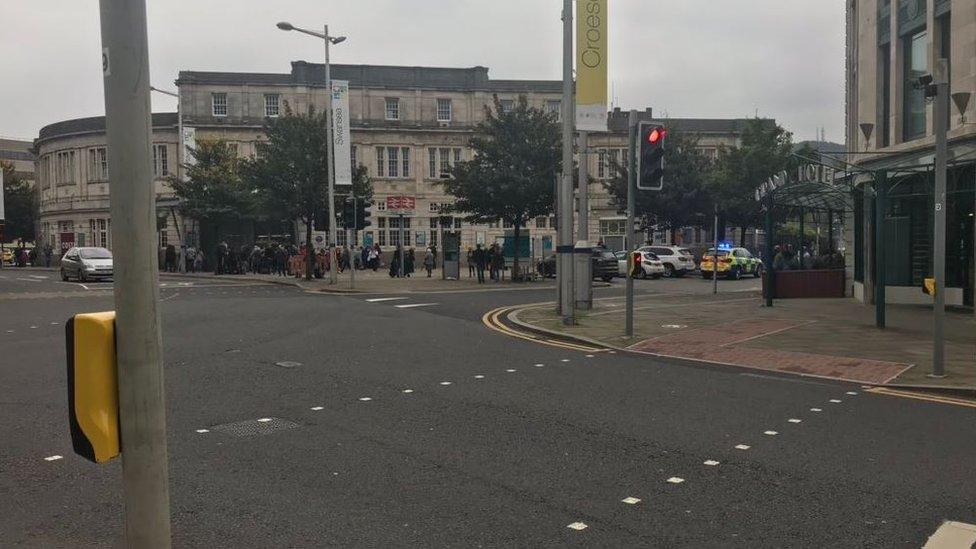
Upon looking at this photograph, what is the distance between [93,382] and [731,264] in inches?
1488

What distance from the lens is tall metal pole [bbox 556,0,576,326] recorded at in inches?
595

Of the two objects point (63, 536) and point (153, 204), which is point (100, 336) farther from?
point (63, 536)

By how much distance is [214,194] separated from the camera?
137 feet

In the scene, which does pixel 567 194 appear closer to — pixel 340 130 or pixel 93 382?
pixel 93 382

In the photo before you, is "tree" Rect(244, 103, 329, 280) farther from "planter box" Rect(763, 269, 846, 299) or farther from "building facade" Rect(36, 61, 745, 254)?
"building facade" Rect(36, 61, 745, 254)

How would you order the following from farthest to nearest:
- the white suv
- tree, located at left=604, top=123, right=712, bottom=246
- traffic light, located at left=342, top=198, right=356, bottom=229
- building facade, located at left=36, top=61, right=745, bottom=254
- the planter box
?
building facade, located at left=36, top=61, right=745, bottom=254 → tree, located at left=604, top=123, right=712, bottom=246 → the white suv → traffic light, located at left=342, top=198, right=356, bottom=229 → the planter box

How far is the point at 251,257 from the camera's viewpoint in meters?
40.5

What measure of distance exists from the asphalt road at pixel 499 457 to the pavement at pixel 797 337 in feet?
3.58

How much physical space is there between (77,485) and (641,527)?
3775 mm

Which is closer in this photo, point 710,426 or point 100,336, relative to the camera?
point 100,336

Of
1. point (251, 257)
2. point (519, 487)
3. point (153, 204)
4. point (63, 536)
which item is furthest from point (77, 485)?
point (251, 257)

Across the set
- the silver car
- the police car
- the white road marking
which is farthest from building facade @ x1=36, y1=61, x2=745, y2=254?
the white road marking

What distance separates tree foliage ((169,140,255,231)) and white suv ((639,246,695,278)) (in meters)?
21.6

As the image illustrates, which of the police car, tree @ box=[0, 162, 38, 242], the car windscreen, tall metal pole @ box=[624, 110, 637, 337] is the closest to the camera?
tall metal pole @ box=[624, 110, 637, 337]
